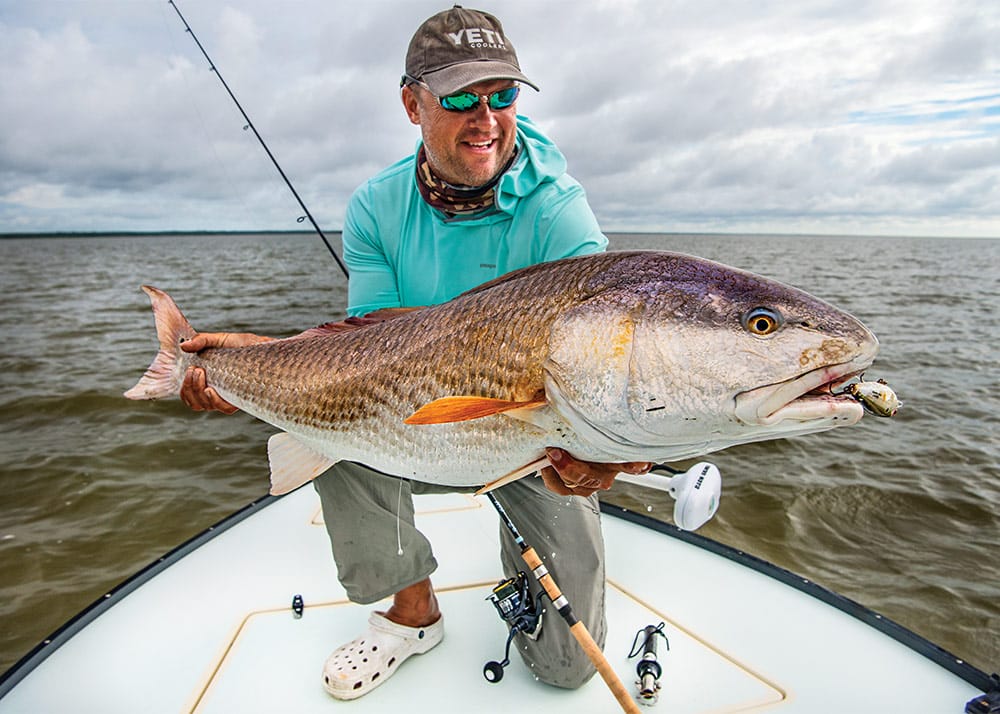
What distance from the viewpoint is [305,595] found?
3418mm

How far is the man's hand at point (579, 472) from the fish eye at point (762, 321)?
662mm

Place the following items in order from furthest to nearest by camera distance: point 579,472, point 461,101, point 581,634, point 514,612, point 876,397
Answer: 1. point 514,612
2. point 461,101
3. point 581,634
4. point 579,472
5. point 876,397

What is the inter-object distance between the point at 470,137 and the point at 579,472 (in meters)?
1.56

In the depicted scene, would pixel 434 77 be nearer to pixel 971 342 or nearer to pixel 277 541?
pixel 277 541

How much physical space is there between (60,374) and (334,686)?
12.6 metres

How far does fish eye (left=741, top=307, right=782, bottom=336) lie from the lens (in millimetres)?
1629

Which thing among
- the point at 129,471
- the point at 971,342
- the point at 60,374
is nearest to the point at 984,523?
the point at 129,471

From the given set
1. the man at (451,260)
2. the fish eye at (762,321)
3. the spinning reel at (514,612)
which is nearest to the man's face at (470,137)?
the man at (451,260)

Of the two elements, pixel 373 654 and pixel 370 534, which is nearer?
pixel 373 654

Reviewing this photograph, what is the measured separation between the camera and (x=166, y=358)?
116 inches

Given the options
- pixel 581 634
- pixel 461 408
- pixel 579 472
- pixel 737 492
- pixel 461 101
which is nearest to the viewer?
pixel 461 408

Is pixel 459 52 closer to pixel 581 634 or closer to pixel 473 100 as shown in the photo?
pixel 473 100

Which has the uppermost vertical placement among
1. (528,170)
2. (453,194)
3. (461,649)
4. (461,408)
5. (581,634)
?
(528,170)

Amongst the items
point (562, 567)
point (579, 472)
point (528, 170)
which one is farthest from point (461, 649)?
point (528, 170)
